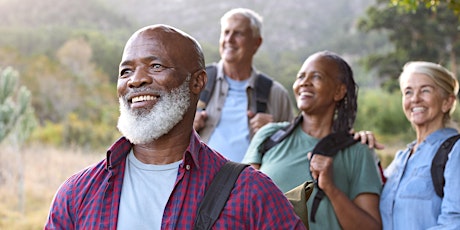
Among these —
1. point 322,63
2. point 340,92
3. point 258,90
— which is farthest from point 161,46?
point 258,90

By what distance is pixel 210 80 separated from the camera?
4.62 metres

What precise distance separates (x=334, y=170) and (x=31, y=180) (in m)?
11.7

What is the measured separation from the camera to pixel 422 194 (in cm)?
346

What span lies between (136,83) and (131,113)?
128 millimetres

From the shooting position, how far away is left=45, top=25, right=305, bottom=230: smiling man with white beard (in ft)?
7.27

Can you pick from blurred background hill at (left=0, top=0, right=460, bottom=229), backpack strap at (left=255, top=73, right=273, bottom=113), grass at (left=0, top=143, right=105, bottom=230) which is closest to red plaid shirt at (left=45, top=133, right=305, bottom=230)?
backpack strap at (left=255, top=73, right=273, bottom=113)

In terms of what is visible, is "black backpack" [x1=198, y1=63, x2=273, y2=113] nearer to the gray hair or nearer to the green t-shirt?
the gray hair

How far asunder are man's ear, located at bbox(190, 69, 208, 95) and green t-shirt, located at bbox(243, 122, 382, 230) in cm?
117

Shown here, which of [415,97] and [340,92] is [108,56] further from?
[415,97]

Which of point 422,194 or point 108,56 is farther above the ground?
point 108,56

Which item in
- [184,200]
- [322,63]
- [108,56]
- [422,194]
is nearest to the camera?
[184,200]

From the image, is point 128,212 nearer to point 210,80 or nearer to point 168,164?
point 168,164

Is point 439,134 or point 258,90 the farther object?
point 258,90

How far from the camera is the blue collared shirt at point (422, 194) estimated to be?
3.27 meters
